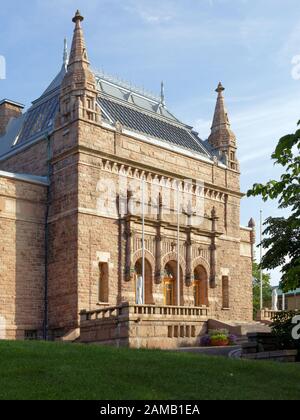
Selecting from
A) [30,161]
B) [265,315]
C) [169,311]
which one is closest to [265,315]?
[265,315]

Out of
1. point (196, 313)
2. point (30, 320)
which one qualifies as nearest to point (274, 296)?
point (196, 313)

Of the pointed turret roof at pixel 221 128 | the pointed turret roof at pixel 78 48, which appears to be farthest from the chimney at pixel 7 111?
→ the pointed turret roof at pixel 221 128

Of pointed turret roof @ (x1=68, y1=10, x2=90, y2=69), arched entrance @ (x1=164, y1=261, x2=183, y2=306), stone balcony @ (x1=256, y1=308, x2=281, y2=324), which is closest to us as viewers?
pointed turret roof @ (x1=68, y1=10, x2=90, y2=69)

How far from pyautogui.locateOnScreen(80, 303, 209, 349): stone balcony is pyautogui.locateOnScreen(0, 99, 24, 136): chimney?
19189 millimetres

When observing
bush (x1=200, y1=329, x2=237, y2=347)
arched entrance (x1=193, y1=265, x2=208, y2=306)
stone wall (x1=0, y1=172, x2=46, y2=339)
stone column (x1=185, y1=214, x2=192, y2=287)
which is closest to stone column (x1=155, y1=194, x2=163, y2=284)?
stone column (x1=185, y1=214, x2=192, y2=287)

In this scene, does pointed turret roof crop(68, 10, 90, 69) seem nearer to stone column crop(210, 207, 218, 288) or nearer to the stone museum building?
the stone museum building

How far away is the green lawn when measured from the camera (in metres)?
12.4

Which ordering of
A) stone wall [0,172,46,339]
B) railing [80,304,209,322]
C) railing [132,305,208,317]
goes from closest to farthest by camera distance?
1. railing [80,304,209,322]
2. railing [132,305,208,317]
3. stone wall [0,172,46,339]

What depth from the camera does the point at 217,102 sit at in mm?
47438

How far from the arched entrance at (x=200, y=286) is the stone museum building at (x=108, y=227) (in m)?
0.08

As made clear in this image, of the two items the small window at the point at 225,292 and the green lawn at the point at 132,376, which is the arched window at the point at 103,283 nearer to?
the small window at the point at 225,292

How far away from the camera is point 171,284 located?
39156 millimetres
